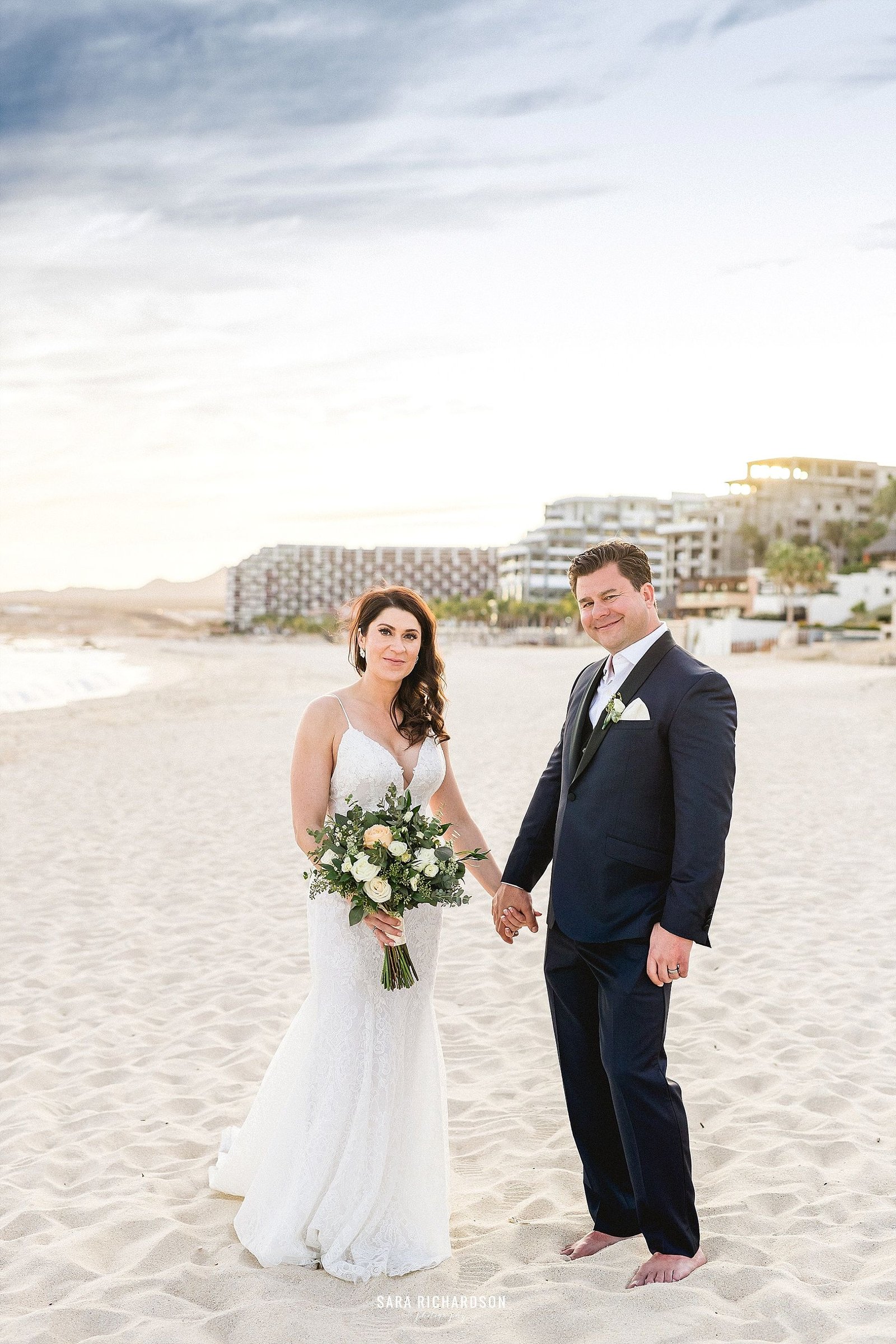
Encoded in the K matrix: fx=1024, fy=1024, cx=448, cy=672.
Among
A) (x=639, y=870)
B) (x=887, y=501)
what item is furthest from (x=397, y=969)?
(x=887, y=501)

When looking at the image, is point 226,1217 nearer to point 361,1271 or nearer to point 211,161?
point 361,1271

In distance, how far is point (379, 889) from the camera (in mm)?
3025

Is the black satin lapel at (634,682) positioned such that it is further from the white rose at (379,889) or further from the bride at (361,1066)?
the white rose at (379,889)

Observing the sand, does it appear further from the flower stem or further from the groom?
the flower stem

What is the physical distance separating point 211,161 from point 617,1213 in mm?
15969

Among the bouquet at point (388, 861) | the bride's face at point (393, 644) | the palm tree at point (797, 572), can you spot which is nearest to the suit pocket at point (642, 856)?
the bouquet at point (388, 861)

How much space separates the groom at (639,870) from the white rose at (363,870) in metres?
0.65

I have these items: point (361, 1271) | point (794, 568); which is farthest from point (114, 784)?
point (794, 568)

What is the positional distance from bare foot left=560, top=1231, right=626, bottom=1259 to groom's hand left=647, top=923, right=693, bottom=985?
1.02 meters

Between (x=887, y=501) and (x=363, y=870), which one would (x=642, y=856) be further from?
(x=887, y=501)

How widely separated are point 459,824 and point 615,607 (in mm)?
1094

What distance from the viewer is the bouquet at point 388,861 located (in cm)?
305

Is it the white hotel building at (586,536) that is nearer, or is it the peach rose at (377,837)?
the peach rose at (377,837)

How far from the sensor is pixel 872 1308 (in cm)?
297
